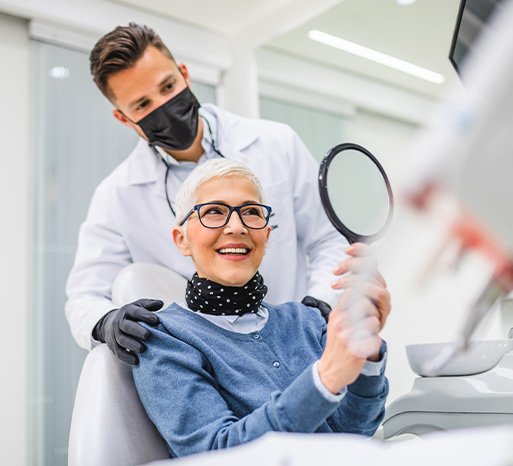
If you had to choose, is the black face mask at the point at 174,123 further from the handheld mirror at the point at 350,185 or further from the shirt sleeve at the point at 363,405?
the shirt sleeve at the point at 363,405

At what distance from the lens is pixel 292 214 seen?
1.93m

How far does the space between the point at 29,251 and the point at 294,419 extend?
250cm

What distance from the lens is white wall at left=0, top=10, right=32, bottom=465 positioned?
2.89 metres

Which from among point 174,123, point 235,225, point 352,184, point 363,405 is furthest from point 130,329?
point 174,123

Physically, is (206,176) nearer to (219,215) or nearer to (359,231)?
(219,215)

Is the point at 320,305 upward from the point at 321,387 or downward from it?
downward

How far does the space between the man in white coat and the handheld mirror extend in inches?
22.7

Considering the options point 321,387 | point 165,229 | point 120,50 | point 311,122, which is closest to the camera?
point 321,387

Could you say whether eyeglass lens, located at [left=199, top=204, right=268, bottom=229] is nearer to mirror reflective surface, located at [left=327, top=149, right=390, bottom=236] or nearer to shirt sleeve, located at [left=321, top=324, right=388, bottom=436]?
mirror reflective surface, located at [left=327, top=149, right=390, bottom=236]

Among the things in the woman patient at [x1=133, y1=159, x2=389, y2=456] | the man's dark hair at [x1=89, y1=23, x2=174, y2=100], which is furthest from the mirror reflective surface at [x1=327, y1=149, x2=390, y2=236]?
the man's dark hair at [x1=89, y1=23, x2=174, y2=100]

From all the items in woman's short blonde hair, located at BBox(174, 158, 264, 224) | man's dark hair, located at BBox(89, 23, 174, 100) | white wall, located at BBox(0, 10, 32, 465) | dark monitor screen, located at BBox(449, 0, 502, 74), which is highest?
dark monitor screen, located at BBox(449, 0, 502, 74)

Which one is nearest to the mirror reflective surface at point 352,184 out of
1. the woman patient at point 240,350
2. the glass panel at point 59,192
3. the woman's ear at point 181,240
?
the woman patient at point 240,350

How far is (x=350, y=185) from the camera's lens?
127 cm

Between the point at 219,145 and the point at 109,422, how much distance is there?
3.47 ft
